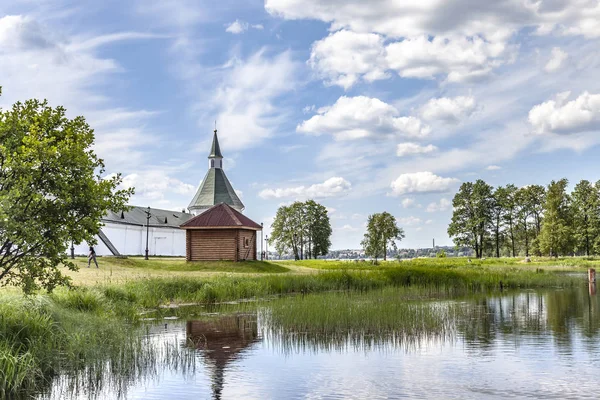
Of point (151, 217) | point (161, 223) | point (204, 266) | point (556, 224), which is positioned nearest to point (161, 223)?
point (161, 223)

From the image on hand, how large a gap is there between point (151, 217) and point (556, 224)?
58072mm

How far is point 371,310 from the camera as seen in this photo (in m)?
20.2

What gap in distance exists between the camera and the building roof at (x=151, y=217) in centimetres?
7944

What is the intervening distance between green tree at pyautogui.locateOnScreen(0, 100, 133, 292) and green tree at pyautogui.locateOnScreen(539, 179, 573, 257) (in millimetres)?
74055

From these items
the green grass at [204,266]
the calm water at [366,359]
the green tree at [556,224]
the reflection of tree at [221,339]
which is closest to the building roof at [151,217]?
the green grass at [204,266]

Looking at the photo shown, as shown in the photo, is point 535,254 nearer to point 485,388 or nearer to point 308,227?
point 308,227

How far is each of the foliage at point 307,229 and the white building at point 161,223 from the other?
457 inches

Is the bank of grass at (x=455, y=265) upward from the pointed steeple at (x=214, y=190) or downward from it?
downward

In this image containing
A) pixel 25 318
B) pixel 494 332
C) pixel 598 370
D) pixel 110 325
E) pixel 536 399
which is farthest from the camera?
pixel 494 332

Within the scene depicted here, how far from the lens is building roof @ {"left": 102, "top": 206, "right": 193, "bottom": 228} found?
261 feet

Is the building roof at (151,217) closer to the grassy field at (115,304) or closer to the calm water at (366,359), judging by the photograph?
the grassy field at (115,304)

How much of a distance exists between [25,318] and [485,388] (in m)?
10.2

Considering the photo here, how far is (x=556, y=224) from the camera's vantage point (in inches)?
3086

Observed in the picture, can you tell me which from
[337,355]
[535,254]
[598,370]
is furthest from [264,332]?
[535,254]
